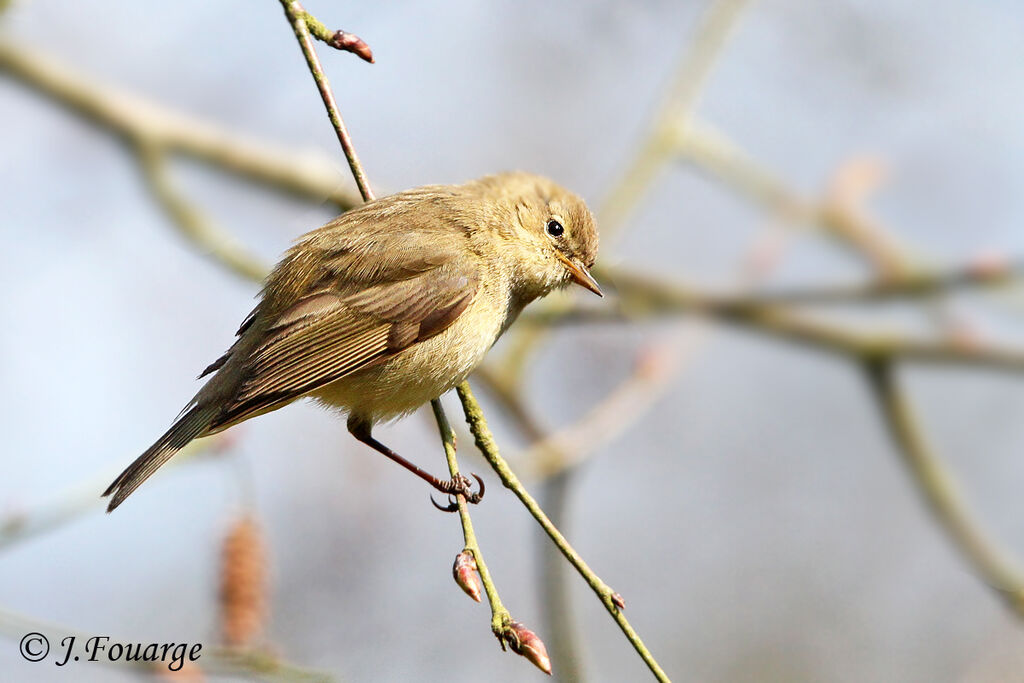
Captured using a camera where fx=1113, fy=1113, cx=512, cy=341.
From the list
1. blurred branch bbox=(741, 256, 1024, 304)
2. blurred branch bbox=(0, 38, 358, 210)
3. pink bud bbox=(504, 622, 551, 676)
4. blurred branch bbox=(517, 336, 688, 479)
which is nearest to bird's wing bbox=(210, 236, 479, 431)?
pink bud bbox=(504, 622, 551, 676)

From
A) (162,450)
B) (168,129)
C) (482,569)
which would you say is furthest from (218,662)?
(168,129)

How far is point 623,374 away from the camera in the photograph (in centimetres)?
531

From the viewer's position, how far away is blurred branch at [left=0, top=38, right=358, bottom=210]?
208 inches

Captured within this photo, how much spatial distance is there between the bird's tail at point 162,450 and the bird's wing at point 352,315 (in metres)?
0.09

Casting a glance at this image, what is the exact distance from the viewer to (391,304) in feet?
10.9

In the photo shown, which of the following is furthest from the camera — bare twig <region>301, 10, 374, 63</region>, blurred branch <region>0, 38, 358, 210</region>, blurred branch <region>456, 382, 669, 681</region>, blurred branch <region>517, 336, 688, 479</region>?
blurred branch <region>0, 38, 358, 210</region>

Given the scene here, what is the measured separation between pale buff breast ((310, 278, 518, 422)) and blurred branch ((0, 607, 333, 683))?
0.76 metres

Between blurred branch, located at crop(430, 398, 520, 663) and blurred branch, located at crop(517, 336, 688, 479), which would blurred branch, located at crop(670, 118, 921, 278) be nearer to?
blurred branch, located at crop(517, 336, 688, 479)

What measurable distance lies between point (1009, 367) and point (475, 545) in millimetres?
3675

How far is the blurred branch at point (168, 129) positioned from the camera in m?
5.28

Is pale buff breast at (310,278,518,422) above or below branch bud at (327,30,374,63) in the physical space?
below

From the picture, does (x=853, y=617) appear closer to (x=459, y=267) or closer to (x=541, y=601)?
(x=541, y=601)

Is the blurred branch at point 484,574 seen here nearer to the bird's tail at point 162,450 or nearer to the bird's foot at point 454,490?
the bird's foot at point 454,490

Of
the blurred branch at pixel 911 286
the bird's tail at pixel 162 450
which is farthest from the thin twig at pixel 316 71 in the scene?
the blurred branch at pixel 911 286
